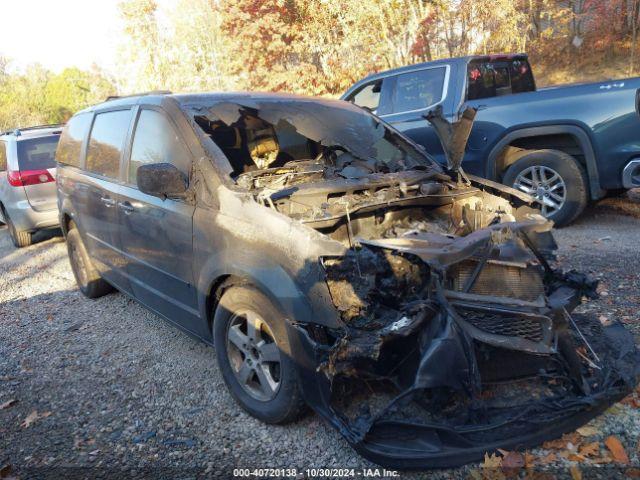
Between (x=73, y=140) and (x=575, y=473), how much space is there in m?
5.21

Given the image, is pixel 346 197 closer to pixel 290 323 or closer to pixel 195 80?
pixel 290 323

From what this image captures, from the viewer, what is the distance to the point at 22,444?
303 centimetres

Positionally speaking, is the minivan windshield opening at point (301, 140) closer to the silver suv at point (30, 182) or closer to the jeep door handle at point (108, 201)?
the jeep door handle at point (108, 201)

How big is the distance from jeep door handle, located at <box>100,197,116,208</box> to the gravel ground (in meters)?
1.13

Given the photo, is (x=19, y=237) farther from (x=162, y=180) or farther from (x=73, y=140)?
(x=162, y=180)

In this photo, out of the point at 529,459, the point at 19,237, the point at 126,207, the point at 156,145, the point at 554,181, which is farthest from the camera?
the point at 19,237

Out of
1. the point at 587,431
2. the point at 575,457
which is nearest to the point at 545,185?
the point at 587,431

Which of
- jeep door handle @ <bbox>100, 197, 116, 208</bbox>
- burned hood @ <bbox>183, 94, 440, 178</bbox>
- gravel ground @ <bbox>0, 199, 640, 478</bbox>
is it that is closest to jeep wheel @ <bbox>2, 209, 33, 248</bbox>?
gravel ground @ <bbox>0, 199, 640, 478</bbox>

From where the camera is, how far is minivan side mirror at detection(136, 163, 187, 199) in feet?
10.4

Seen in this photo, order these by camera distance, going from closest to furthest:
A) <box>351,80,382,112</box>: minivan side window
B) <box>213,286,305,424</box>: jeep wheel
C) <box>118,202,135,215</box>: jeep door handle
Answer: <box>213,286,305,424</box>: jeep wheel
<box>118,202,135,215</box>: jeep door handle
<box>351,80,382,112</box>: minivan side window

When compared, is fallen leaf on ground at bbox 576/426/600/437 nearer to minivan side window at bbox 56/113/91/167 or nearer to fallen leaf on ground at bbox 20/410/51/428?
fallen leaf on ground at bbox 20/410/51/428

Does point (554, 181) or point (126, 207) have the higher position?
point (126, 207)

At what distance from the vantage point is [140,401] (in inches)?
132

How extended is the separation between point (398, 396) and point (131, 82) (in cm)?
2414
